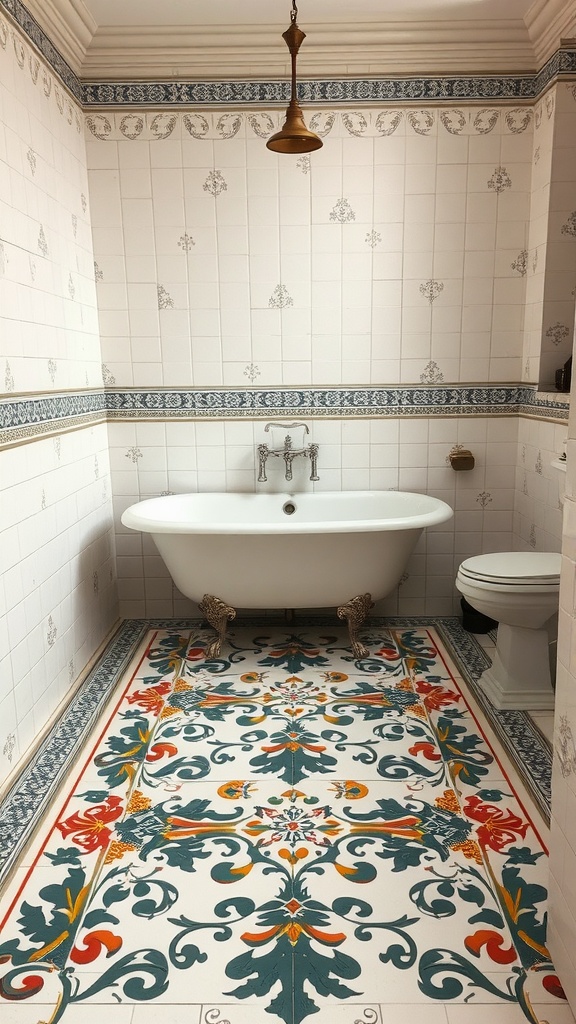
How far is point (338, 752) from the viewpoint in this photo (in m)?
2.60

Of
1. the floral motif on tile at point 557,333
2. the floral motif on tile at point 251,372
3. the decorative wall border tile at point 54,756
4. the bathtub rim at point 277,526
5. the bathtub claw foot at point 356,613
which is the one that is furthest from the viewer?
the floral motif on tile at point 251,372

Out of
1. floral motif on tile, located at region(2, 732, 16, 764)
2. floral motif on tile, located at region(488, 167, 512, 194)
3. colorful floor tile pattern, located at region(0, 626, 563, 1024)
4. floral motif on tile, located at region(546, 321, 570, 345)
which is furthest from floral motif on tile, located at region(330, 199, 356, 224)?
floral motif on tile, located at region(2, 732, 16, 764)

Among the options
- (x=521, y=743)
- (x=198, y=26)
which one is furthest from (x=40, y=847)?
(x=198, y=26)

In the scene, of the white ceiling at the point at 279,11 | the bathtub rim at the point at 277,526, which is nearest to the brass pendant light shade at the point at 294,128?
the white ceiling at the point at 279,11

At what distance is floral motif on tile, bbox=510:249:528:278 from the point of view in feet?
12.2

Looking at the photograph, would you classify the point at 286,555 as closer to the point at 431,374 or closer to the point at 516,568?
the point at 516,568

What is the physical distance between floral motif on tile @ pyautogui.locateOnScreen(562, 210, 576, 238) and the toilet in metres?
1.60

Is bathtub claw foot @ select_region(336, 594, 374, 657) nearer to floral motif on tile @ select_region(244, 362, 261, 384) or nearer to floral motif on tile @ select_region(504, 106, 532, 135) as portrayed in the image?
floral motif on tile @ select_region(244, 362, 261, 384)

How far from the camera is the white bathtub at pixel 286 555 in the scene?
3125 mm

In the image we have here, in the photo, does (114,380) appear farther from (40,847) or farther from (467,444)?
(40,847)

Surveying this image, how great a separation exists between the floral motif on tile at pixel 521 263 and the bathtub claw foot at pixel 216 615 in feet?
7.38

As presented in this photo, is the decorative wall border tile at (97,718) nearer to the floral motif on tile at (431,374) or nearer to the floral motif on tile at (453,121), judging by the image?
the floral motif on tile at (431,374)

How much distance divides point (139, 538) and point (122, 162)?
6.31 ft

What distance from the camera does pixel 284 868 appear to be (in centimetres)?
201
